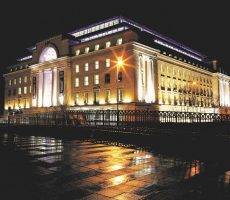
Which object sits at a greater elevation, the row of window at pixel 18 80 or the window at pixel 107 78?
the row of window at pixel 18 80

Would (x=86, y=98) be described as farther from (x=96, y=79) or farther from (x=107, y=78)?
(x=107, y=78)

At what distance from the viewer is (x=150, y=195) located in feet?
18.4

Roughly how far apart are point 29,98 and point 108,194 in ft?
247

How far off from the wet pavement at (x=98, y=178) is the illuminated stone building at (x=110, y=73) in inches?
1441

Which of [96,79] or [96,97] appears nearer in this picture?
[96,97]

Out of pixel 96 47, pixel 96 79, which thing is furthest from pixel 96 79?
pixel 96 47

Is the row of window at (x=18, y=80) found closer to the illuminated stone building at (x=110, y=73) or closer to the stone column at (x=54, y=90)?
the illuminated stone building at (x=110, y=73)

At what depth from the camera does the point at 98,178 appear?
23.4 ft

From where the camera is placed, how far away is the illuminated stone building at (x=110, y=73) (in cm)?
5238

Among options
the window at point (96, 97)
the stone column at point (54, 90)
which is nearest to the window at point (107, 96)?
the window at point (96, 97)

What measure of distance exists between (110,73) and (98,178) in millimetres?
48143

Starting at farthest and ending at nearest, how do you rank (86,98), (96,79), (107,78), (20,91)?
(20,91)
(86,98)
(96,79)
(107,78)

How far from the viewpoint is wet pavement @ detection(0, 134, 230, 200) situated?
5680 millimetres

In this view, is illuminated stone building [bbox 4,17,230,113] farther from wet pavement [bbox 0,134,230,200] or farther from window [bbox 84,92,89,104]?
wet pavement [bbox 0,134,230,200]
